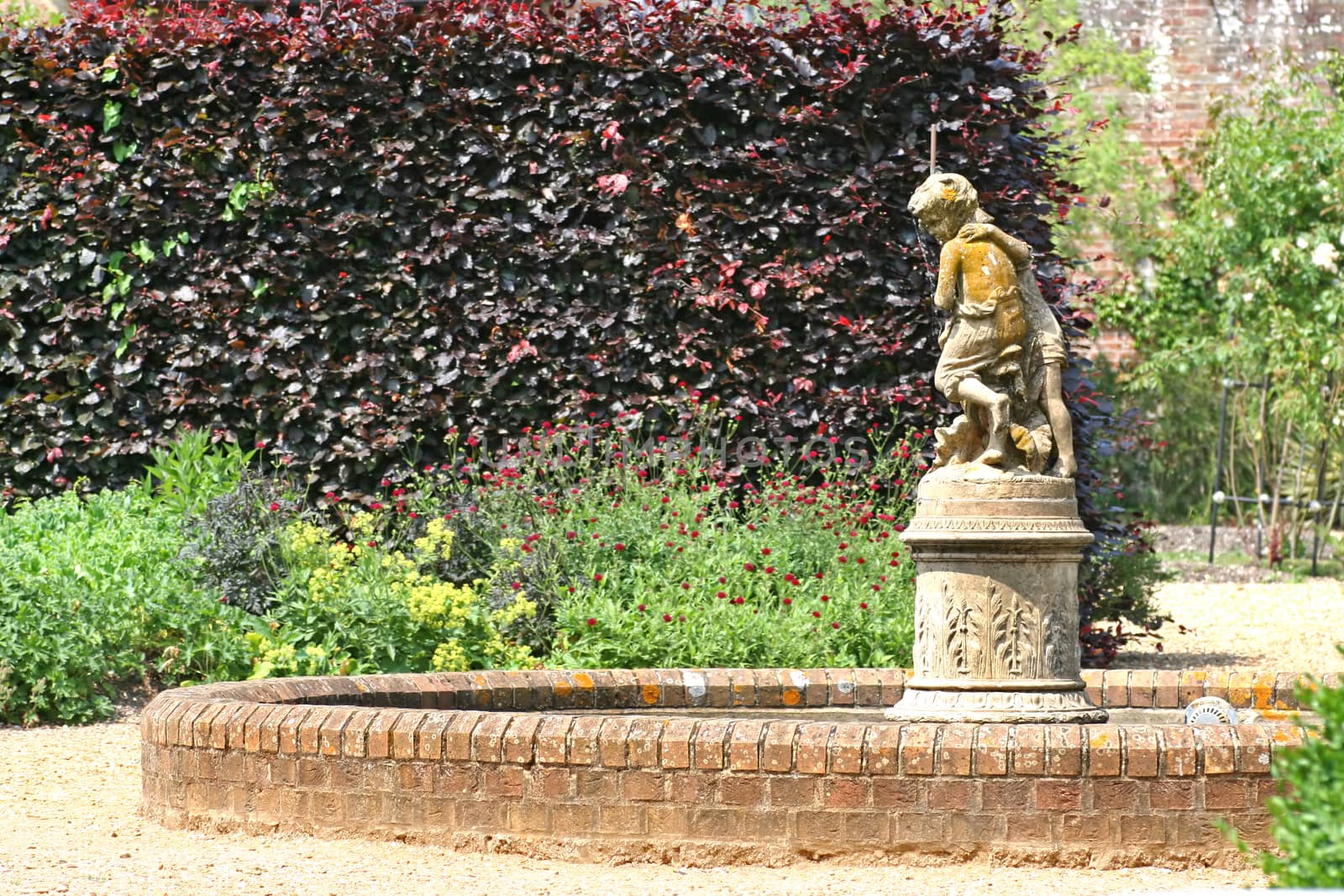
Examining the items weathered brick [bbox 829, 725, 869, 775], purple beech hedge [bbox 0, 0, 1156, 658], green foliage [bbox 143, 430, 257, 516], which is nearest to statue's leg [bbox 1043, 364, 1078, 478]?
weathered brick [bbox 829, 725, 869, 775]

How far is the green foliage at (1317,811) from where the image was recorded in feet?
10.0

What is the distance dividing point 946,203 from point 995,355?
22.1 inches

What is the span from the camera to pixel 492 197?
9.92 meters

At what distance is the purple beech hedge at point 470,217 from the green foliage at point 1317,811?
634 centimetres

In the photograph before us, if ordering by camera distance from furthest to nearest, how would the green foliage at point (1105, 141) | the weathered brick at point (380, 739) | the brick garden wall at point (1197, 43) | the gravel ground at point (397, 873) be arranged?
the brick garden wall at point (1197, 43)
the green foliage at point (1105, 141)
the weathered brick at point (380, 739)
the gravel ground at point (397, 873)

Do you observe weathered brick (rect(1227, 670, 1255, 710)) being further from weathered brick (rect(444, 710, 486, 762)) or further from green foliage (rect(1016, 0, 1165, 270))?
green foliage (rect(1016, 0, 1165, 270))

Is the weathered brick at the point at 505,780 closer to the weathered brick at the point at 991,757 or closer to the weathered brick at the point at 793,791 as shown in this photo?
the weathered brick at the point at 793,791

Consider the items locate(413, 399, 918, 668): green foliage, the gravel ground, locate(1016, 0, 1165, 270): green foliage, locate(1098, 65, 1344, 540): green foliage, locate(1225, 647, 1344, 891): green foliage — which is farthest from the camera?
locate(1016, 0, 1165, 270): green foliage

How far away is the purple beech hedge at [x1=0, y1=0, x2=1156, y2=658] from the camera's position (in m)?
9.71

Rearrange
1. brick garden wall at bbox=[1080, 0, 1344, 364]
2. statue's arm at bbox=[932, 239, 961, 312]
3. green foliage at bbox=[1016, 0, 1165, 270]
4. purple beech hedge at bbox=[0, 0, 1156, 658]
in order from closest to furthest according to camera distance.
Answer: statue's arm at bbox=[932, 239, 961, 312] < purple beech hedge at bbox=[0, 0, 1156, 658] < green foliage at bbox=[1016, 0, 1165, 270] < brick garden wall at bbox=[1080, 0, 1344, 364]

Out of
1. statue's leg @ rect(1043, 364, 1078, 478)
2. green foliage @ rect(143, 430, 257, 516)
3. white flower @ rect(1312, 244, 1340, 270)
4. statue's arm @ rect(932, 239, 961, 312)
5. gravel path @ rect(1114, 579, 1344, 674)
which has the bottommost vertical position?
gravel path @ rect(1114, 579, 1344, 674)

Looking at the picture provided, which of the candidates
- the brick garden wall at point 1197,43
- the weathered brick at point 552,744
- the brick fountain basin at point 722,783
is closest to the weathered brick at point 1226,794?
the brick fountain basin at point 722,783

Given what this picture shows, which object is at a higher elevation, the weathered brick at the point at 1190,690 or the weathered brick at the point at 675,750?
the weathered brick at the point at 675,750

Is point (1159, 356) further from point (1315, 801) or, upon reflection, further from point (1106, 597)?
point (1315, 801)
